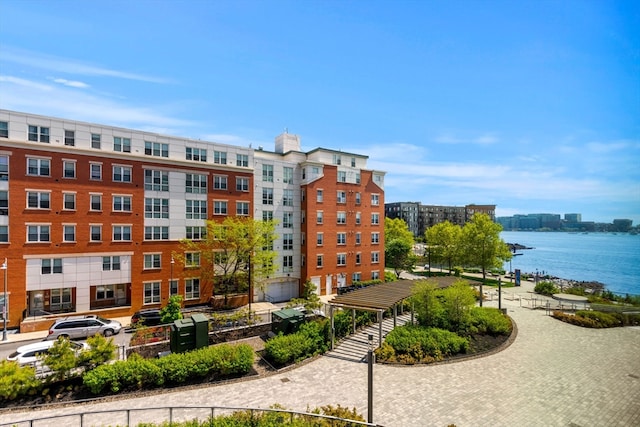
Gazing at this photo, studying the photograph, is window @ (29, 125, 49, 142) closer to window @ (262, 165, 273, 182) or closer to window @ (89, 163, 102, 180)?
window @ (89, 163, 102, 180)

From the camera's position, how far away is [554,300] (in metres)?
38.7

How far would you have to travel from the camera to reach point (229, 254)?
3334 centimetres

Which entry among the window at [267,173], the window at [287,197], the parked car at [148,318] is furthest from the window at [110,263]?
the window at [287,197]

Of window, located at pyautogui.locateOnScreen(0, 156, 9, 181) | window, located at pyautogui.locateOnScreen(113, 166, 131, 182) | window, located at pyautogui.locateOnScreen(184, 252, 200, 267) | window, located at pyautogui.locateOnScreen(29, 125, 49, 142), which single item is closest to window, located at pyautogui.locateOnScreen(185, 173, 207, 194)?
window, located at pyautogui.locateOnScreen(113, 166, 131, 182)

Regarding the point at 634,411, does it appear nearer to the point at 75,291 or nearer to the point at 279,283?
the point at 279,283

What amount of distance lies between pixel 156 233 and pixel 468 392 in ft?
94.3

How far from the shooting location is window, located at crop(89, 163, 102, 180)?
1150 inches

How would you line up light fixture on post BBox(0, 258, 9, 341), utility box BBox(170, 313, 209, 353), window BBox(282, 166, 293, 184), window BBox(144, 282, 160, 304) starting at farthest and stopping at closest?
window BBox(282, 166, 293, 184) → window BBox(144, 282, 160, 304) → light fixture on post BBox(0, 258, 9, 341) → utility box BBox(170, 313, 209, 353)

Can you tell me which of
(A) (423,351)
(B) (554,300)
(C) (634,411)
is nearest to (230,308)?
(A) (423,351)

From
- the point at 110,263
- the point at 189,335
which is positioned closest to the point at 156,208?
the point at 110,263

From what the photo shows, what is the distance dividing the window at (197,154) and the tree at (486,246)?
Answer: 37.6 metres

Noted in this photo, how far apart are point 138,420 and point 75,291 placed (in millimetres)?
21967

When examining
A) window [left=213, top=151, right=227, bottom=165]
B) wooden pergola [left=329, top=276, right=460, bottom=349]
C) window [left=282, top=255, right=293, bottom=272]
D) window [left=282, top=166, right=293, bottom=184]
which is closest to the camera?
wooden pergola [left=329, top=276, right=460, bottom=349]

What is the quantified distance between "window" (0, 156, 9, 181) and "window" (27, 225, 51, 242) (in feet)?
13.6
